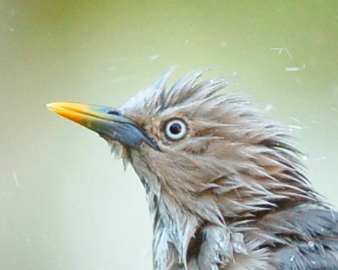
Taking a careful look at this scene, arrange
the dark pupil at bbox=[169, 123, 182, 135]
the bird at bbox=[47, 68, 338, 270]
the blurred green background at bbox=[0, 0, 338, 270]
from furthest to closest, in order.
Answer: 1. the blurred green background at bbox=[0, 0, 338, 270]
2. the dark pupil at bbox=[169, 123, 182, 135]
3. the bird at bbox=[47, 68, 338, 270]

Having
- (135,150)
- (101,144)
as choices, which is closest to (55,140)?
(101,144)

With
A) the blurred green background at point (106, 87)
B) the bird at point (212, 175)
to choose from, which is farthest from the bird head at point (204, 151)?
the blurred green background at point (106, 87)

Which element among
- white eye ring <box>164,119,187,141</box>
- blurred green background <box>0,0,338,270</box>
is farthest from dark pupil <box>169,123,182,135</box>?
blurred green background <box>0,0,338,270</box>

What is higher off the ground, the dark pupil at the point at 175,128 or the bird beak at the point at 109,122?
the bird beak at the point at 109,122

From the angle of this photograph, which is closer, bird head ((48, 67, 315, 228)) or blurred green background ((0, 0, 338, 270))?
bird head ((48, 67, 315, 228))

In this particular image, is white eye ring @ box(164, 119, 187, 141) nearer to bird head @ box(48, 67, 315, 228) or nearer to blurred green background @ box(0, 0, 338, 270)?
bird head @ box(48, 67, 315, 228)

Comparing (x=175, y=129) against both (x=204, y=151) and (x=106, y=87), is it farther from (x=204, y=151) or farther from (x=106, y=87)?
(x=106, y=87)

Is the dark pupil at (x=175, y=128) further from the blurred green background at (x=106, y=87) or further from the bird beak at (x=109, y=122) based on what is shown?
the blurred green background at (x=106, y=87)

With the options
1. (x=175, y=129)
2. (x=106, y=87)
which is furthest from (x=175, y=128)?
(x=106, y=87)
